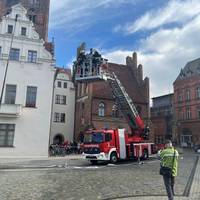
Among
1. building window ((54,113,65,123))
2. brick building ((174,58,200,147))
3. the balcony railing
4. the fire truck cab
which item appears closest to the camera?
the fire truck cab

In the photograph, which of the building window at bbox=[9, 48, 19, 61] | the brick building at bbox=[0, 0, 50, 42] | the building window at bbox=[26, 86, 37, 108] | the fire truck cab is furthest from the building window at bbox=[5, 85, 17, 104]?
the brick building at bbox=[0, 0, 50, 42]

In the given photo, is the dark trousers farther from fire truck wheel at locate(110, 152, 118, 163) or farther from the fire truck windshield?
fire truck wheel at locate(110, 152, 118, 163)

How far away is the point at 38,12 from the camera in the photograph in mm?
38531

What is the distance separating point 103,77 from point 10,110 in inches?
397

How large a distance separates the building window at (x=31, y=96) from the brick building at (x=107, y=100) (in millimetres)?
10533

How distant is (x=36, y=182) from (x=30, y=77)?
17.7 metres

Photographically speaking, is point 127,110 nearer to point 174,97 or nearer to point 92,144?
point 92,144

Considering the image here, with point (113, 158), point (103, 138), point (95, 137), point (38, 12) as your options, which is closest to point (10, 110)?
point (95, 137)

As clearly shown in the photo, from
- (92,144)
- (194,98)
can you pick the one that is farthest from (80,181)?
(194,98)

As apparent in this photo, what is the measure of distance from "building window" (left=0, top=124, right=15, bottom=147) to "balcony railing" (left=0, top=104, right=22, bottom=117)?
1.19 m

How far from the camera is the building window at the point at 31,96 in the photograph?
27156mm

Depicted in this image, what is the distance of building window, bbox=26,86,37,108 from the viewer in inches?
1069

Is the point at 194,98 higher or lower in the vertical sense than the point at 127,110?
higher

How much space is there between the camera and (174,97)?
58.3 m
